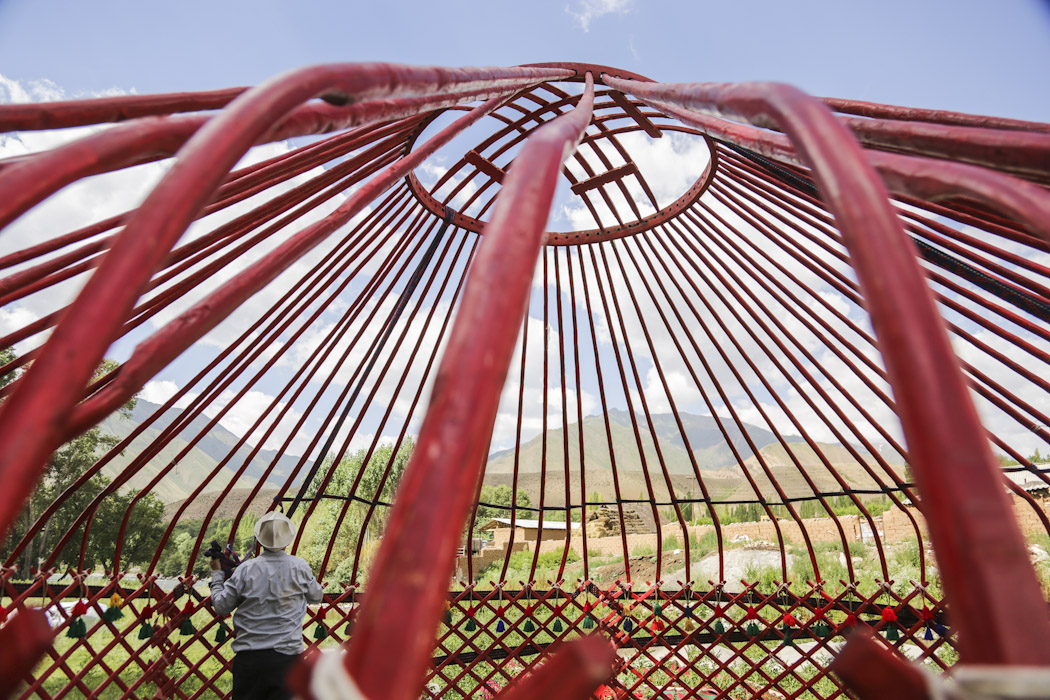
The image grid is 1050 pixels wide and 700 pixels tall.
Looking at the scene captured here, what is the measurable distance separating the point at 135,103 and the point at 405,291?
179 centimetres

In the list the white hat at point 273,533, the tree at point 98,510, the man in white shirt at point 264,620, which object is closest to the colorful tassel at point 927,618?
the man in white shirt at point 264,620

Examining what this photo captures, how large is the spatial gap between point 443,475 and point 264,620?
7.18ft

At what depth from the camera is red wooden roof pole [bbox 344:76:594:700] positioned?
0.43m

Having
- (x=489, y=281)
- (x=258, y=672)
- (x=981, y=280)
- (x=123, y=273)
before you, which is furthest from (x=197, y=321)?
(x=981, y=280)

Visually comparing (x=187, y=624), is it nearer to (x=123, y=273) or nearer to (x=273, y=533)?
(x=273, y=533)

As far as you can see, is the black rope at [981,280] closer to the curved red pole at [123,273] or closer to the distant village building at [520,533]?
the curved red pole at [123,273]

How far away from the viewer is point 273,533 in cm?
238

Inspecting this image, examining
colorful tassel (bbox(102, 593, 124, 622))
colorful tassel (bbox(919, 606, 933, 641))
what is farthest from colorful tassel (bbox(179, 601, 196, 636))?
colorful tassel (bbox(919, 606, 933, 641))

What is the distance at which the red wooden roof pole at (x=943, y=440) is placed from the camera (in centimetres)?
44

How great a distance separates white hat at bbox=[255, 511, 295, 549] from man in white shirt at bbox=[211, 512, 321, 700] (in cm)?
5

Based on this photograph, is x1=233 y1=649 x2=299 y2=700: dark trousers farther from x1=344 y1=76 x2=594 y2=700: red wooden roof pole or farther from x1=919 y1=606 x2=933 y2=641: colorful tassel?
x1=919 y1=606 x2=933 y2=641: colorful tassel

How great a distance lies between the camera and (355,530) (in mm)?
11984

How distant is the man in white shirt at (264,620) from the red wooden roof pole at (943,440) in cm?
233

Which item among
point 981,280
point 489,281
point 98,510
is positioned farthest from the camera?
point 98,510
